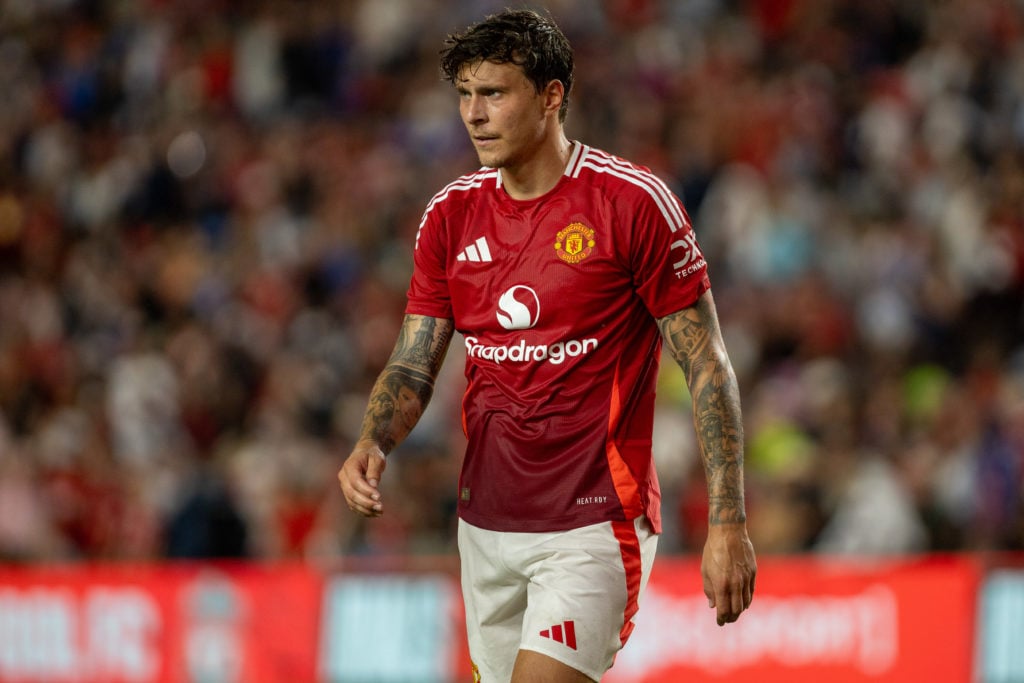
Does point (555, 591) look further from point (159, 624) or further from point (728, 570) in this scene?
point (159, 624)

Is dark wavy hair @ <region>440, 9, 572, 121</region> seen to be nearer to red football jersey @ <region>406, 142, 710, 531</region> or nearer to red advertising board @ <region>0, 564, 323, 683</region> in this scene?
red football jersey @ <region>406, 142, 710, 531</region>

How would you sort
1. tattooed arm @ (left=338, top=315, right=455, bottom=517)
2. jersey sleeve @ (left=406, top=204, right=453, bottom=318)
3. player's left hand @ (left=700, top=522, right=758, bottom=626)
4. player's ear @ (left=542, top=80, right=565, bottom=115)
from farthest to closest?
jersey sleeve @ (left=406, top=204, right=453, bottom=318) → tattooed arm @ (left=338, top=315, right=455, bottom=517) → player's ear @ (left=542, top=80, right=565, bottom=115) → player's left hand @ (left=700, top=522, right=758, bottom=626)

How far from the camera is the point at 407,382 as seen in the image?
5121 mm

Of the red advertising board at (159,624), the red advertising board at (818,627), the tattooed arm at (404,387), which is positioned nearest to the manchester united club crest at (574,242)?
the tattooed arm at (404,387)

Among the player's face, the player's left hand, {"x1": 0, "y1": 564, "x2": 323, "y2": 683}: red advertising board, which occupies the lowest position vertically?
{"x1": 0, "y1": 564, "x2": 323, "y2": 683}: red advertising board

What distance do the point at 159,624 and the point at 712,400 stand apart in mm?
6843

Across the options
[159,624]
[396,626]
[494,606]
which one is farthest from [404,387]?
[159,624]

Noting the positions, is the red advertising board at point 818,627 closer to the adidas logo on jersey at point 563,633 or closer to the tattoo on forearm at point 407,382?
the tattoo on forearm at point 407,382

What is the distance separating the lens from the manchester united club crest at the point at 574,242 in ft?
15.7

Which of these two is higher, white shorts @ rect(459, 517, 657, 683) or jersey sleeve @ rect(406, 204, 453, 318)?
jersey sleeve @ rect(406, 204, 453, 318)

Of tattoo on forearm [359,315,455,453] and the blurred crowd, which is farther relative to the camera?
the blurred crowd

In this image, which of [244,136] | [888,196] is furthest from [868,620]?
[244,136]

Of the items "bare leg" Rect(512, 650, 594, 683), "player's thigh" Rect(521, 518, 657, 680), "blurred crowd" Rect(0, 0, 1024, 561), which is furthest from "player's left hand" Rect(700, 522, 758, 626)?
"blurred crowd" Rect(0, 0, 1024, 561)

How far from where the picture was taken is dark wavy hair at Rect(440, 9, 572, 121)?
15.6ft
